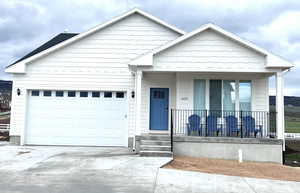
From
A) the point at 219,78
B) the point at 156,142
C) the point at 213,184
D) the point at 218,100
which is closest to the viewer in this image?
the point at 213,184

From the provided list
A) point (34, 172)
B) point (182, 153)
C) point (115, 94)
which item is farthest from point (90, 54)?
point (34, 172)

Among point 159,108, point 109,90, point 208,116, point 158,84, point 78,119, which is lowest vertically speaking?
point 78,119

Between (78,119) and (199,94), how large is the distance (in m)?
5.55

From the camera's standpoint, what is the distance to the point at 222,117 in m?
12.7

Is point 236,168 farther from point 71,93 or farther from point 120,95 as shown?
point 71,93

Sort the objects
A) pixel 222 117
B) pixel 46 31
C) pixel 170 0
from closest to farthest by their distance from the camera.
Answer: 1. pixel 222 117
2. pixel 170 0
3. pixel 46 31

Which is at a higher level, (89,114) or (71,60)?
(71,60)

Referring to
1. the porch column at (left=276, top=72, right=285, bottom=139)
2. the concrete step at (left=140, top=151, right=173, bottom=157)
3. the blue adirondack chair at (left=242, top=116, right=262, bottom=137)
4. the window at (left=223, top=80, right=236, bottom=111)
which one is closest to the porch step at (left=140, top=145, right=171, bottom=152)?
the concrete step at (left=140, top=151, right=173, bottom=157)

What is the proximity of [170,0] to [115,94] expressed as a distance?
4.94 metres

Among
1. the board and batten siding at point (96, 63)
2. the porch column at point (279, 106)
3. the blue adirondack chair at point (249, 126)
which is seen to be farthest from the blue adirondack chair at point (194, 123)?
the porch column at point (279, 106)

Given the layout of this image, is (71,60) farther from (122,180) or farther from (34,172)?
(122,180)

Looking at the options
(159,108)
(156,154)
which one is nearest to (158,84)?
(159,108)

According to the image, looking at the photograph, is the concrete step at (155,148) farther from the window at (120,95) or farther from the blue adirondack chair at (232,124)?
the window at (120,95)

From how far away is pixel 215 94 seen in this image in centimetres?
1302
